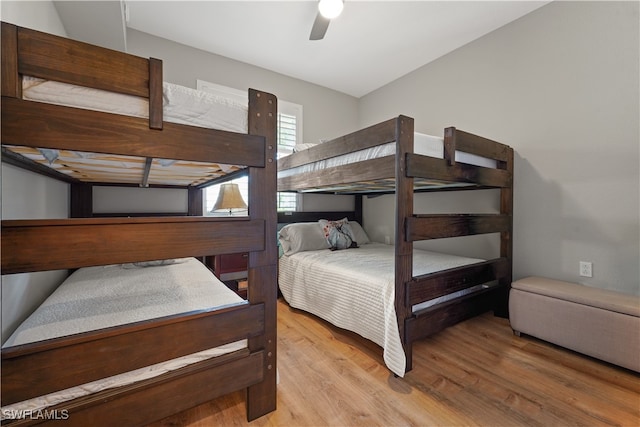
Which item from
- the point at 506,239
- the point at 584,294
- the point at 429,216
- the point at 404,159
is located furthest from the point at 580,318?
the point at 404,159

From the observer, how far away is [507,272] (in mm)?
2363

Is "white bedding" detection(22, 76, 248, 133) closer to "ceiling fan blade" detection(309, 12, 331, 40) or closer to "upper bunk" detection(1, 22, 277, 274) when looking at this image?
"upper bunk" detection(1, 22, 277, 274)

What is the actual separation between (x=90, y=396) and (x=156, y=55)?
301 cm

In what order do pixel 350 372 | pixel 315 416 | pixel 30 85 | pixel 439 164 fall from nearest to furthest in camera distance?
Answer: pixel 30 85, pixel 315 416, pixel 350 372, pixel 439 164

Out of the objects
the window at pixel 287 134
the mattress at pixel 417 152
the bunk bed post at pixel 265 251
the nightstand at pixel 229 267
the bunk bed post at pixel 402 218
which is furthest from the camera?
the window at pixel 287 134

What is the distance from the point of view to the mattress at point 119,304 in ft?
3.16

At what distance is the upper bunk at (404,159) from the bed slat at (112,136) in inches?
34.1

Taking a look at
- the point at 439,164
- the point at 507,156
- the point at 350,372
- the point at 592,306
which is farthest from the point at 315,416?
the point at 507,156

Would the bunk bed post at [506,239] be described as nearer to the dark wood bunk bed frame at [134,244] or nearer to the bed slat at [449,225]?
the bed slat at [449,225]

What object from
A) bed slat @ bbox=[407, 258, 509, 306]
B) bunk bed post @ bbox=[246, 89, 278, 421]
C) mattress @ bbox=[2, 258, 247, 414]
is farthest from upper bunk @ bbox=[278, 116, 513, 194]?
mattress @ bbox=[2, 258, 247, 414]

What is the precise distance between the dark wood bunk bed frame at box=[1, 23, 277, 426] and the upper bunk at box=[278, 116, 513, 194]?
77 centimetres

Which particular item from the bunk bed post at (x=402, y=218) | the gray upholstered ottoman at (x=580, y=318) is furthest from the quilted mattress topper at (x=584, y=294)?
the bunk bed post at (x=402, y=218)

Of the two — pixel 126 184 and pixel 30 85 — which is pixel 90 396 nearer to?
pixel 30 85

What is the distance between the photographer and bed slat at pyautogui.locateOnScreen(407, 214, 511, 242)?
5.34 feet
